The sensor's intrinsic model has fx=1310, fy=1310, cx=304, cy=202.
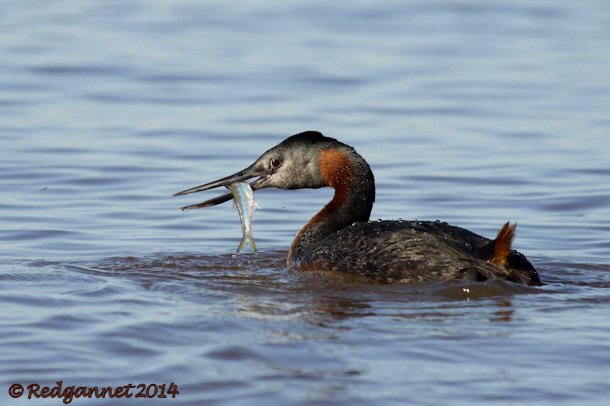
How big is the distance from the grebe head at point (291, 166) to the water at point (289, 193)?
1.81 feet

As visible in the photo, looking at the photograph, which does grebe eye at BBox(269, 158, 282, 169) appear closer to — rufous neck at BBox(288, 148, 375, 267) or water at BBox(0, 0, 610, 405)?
rufous neck at BBox(288, 148, 375, 267)

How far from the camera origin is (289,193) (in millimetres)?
11906

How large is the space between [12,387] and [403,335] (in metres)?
2.00

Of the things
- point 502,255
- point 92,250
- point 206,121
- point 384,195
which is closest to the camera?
point 502,255

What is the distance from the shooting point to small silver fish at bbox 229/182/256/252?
8680mm

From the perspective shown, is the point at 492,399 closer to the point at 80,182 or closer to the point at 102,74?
the point at 80,182

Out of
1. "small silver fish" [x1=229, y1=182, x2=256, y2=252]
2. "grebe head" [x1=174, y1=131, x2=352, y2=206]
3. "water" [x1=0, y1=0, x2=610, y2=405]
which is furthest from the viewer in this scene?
"grebe head" [x1=174, y1=131, x2=352, y2=206]

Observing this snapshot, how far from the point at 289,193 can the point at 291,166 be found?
2880mm

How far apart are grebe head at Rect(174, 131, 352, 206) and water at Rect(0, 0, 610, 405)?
552mm

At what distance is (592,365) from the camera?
20.7 feet

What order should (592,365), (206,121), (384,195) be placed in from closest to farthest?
(592,365), (384,195), (206,121)

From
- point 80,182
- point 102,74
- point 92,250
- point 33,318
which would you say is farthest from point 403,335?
point 102,74

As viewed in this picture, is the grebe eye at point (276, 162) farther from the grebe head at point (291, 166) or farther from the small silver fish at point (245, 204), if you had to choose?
the small silver fish at point (245, 204)

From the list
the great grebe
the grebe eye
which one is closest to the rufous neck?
the great grebe
